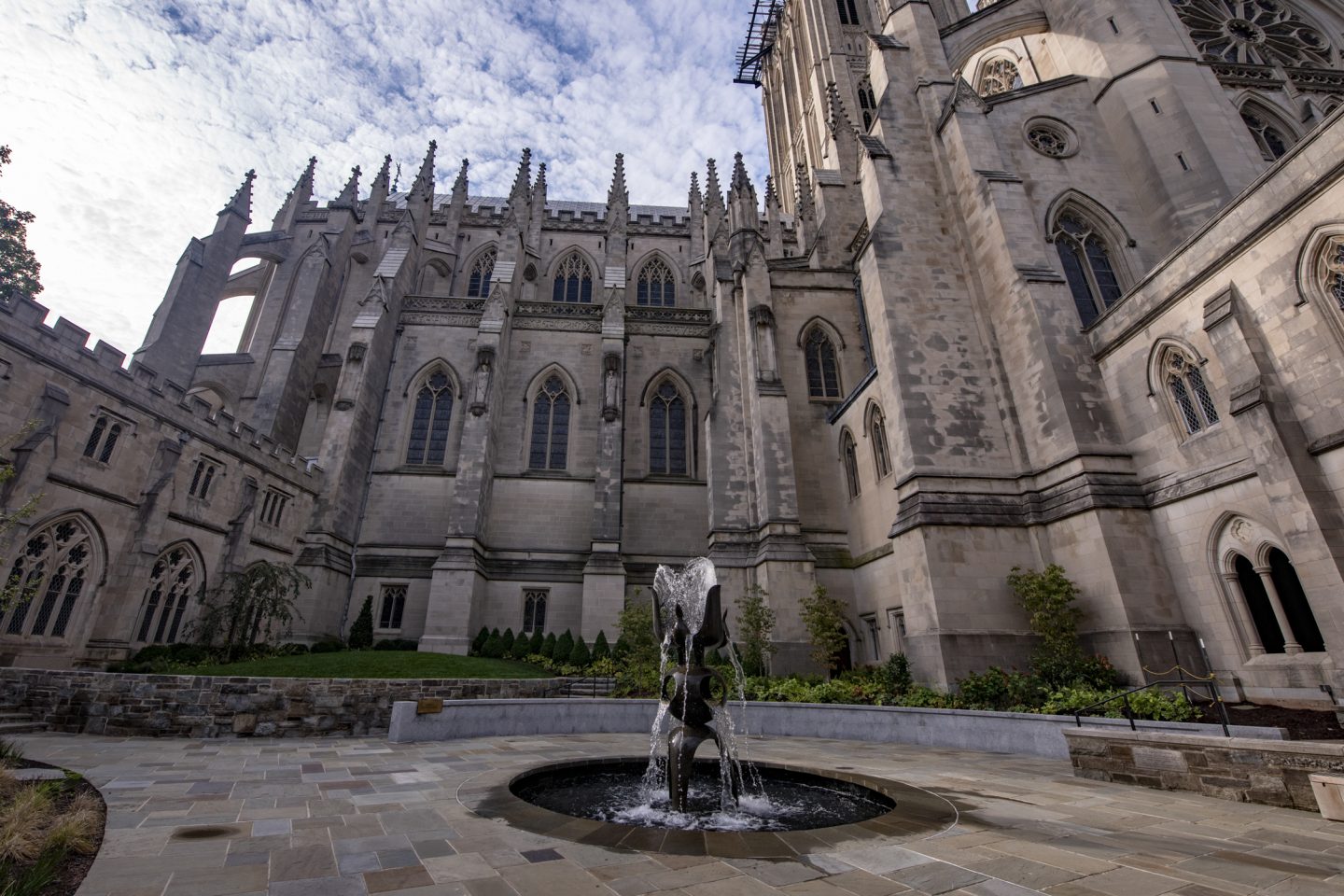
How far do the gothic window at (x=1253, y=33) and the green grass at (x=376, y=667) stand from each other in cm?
3432

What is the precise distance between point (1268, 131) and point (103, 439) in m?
37.7

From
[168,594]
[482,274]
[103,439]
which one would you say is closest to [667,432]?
[482,274]

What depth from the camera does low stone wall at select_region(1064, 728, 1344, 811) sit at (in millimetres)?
5578

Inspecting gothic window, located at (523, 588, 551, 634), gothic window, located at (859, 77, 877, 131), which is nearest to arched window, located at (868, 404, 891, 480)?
gothic window, located at (523, 588, 551, 634)

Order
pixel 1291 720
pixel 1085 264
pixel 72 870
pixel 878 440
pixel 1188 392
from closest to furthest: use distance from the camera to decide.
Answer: pixel 72 870, pixel 1291 720, pixel 1188 392, pixel 1085 264, pixel 878 440

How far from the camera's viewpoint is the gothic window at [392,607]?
2166 centimetres

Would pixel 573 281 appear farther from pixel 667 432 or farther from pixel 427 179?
pixel 667 432

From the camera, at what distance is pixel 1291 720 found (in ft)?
28.5

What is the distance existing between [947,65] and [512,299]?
18839 millimetres

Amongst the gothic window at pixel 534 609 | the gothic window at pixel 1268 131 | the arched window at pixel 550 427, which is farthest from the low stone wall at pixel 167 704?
the gothic window at pixel 1268 131

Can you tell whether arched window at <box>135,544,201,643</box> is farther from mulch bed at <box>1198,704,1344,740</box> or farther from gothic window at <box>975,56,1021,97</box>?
gothic window at <box>975,56,1021,97</box>

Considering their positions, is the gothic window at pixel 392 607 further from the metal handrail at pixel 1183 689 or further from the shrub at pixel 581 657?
the metal handrail at pixel 1183 689

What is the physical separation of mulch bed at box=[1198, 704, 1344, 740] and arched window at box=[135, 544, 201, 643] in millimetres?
24362

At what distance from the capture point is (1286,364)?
32.6 feet
